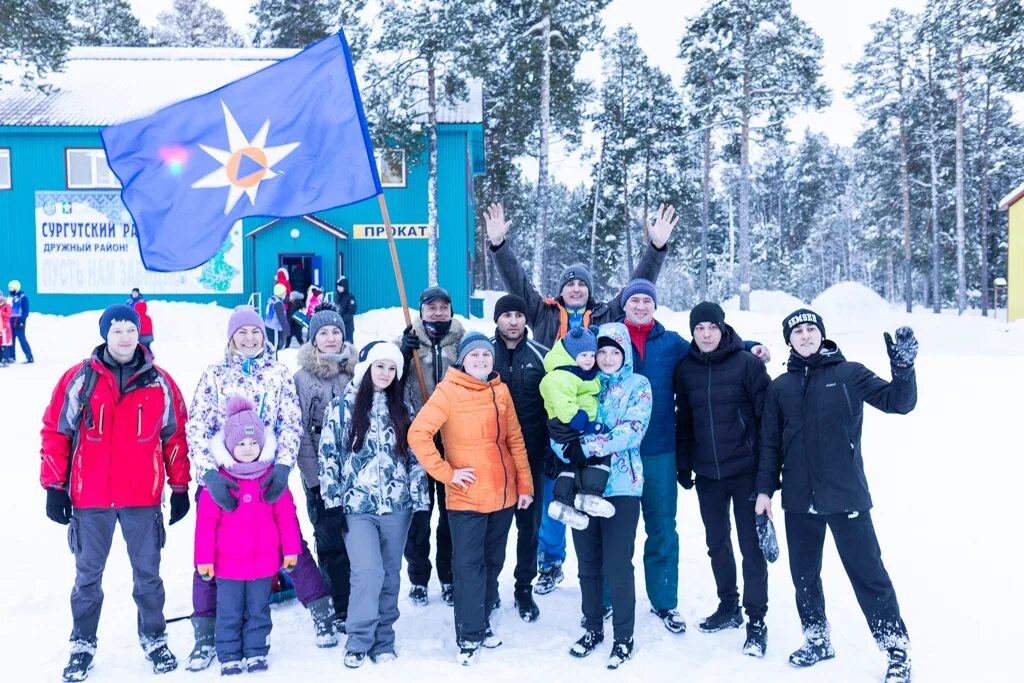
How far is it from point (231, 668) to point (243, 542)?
0.66 meters

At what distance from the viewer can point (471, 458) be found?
167 inches

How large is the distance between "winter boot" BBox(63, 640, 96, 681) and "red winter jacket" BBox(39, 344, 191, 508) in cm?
75

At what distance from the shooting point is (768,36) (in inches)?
1011

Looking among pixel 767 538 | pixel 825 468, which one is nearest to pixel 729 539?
pixel 767 538

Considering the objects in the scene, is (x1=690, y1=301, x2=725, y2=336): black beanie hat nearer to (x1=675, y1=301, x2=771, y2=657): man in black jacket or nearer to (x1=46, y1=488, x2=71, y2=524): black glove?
(x1=675, y1=301, x2=771, y2=657): man in black jacket

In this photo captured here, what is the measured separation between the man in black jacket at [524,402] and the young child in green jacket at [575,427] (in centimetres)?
38

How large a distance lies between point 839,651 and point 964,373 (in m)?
11.0

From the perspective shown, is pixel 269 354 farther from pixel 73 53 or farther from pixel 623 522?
pixel 73 53

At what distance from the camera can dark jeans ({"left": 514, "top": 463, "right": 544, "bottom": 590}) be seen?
15.5 feet

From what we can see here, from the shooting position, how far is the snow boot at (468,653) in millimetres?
4082

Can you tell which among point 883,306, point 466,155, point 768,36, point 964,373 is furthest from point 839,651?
point 883,306

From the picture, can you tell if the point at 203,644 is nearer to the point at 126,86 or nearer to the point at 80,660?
the point at 80,660

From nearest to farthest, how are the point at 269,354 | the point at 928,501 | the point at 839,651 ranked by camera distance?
the point at 839,651 → the point at 269,354 → the point at 928,501

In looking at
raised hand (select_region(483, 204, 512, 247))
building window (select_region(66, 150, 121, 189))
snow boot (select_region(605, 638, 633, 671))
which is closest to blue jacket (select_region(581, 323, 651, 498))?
snow boot (select_region(605, 638, 633, 671))
